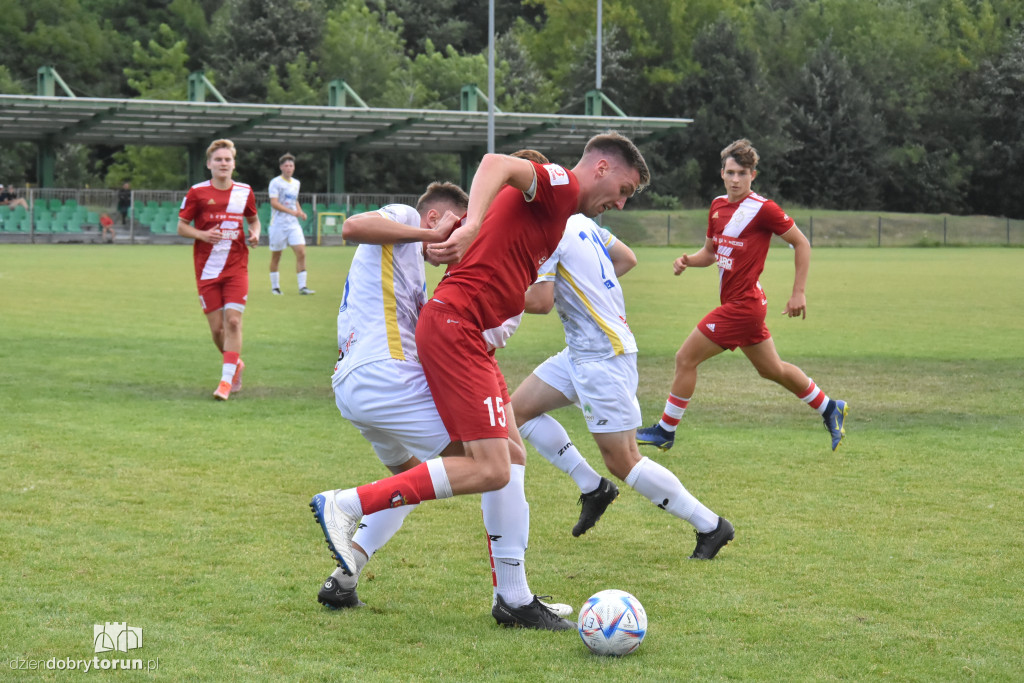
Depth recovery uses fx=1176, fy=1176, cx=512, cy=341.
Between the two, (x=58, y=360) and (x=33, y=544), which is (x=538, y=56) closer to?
(x=58, y=360)

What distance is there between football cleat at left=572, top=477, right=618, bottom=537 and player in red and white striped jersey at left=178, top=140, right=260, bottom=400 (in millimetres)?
4925

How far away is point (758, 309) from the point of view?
8.06 meters

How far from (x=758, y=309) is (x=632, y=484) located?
9.52 feet

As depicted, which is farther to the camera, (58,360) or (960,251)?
(960,251)

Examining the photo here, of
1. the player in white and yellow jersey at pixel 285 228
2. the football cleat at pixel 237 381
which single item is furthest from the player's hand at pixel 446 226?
the player in white and yellow jersey at pixel 285 228

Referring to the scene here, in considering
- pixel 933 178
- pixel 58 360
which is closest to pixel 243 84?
pixel 933 178

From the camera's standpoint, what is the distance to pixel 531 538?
5.83 m

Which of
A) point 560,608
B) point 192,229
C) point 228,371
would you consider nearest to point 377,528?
point 560,608

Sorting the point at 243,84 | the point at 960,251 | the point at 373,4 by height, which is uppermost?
the point at 373,4

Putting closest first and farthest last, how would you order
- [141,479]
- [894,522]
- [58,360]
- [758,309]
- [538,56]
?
[894,522]
[141,479]
[758,309]
[58,360]
[538,56]

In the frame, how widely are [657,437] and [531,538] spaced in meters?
2.31

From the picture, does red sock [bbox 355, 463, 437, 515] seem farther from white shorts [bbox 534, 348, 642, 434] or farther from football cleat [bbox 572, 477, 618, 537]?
football cleat [bbox 572, 477, 618, 537]

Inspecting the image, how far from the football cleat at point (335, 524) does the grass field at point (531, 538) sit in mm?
337

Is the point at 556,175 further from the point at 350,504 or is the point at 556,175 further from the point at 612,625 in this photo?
the point at 612,625
